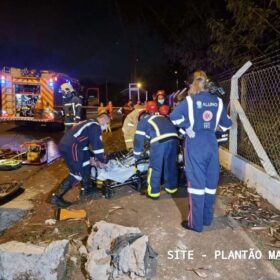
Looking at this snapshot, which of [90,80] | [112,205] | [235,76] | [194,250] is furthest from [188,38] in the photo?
[90,80]

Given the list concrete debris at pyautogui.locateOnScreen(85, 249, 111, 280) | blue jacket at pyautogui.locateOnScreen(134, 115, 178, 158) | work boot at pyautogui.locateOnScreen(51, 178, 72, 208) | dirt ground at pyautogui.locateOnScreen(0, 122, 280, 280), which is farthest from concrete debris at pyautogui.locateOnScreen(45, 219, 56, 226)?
blue jacket at pyautogui.locateOnScreen(134, 115, 178, 158)

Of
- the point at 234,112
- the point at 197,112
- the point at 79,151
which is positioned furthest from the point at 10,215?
the point at 234,112

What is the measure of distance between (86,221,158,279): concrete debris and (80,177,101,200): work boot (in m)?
2.12

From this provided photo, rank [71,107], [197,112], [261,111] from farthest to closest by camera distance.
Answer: [71,107]
[261,111]
[197,112]

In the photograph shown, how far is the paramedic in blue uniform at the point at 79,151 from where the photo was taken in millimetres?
5371

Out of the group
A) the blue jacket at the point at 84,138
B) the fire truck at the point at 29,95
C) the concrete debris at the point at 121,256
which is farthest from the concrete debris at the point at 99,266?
the fire truck at the point at 29,95

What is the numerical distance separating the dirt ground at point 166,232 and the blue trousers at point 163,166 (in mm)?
176

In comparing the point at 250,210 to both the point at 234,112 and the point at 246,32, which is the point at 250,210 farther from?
the point at 246,32

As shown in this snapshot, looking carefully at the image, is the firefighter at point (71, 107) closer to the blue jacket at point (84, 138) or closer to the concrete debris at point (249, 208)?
the blue jacket at point (84, 138)

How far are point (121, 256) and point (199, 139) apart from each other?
63.2 inches

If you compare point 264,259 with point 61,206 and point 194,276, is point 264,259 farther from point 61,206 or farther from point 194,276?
point 61,206

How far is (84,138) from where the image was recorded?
5.46 metres

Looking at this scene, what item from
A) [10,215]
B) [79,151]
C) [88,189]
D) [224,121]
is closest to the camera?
A: [224,121]

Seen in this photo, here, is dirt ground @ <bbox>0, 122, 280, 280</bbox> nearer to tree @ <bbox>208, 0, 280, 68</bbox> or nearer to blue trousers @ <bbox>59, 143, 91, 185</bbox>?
blue trousers @ <bbox>59, 143, 91, 185</bbox>
